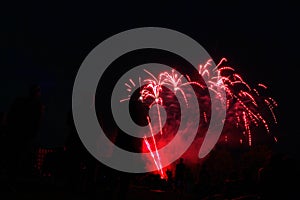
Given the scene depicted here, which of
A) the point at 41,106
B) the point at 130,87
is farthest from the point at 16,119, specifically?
the point at 130,87

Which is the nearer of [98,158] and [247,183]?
[247,183]

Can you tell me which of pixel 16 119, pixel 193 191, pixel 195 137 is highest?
pixel 195 137

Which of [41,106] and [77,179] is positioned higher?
[41,106]

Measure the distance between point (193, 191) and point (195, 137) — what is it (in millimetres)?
14627

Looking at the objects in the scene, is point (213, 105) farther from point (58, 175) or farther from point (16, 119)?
point (16, 119)

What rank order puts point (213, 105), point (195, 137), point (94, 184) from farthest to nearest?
point (195, 137) < point (213, 105) < point (94, 184)

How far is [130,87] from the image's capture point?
26.4 meters

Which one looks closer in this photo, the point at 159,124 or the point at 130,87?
the point at 130,87

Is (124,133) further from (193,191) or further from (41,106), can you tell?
(193,191)

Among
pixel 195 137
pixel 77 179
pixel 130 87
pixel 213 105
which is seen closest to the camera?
pixel 77 179

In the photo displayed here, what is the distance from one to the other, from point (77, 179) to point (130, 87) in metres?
14.1

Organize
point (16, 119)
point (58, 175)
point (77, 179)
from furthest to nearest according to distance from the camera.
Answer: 1. point (58, 175)
2. point (77, 179)
3. point (16, 119)

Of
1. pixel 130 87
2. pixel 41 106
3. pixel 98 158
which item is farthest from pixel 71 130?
pixel 130 87

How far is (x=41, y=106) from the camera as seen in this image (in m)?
9.63
